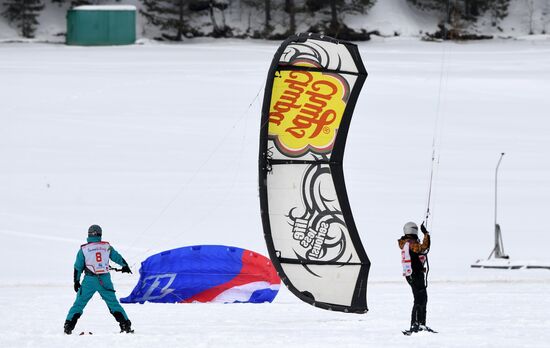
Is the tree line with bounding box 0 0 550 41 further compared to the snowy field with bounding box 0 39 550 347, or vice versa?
the tree line with bounding box 0 0 550 41

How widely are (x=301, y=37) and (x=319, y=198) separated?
1.75 meters

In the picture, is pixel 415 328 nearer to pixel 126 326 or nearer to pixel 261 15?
pixel 126 326

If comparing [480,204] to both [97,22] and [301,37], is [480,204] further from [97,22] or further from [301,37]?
[97,22]

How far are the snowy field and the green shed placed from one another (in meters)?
6.36

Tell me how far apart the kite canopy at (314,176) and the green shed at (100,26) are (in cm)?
3875

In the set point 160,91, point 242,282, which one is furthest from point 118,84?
point 242,282

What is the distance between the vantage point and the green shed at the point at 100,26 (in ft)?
163

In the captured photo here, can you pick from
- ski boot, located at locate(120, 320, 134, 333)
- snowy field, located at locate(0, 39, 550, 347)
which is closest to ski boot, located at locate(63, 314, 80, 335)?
snowy field, located at locate(0, 39, 550, 347)

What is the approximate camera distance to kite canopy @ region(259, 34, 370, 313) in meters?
12.1

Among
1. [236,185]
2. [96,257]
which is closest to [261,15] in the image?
[236,185]

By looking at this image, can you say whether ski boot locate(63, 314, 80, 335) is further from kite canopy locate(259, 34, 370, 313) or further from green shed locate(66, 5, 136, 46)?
green shed locate(66, 5, 136, 46)

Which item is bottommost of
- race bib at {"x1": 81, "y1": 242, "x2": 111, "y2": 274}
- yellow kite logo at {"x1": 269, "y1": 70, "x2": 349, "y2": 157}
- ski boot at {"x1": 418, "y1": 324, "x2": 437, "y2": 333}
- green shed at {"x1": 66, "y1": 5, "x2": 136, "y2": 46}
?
green shed at {"x1": 66, "y1": 5, "x2": 136, "y2": 46}

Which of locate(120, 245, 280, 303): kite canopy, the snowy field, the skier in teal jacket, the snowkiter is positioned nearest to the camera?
the snowkiter

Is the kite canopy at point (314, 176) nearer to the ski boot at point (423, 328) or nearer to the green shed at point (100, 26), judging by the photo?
the ski boot at point (423, 328)
